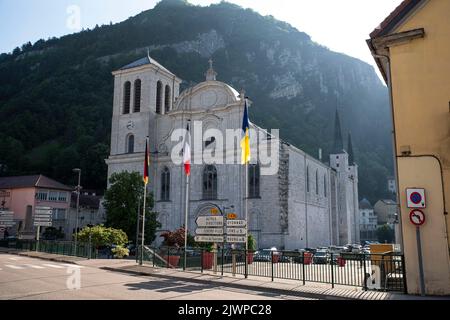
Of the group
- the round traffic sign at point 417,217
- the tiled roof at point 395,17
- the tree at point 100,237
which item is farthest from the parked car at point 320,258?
the tree at point 100,237

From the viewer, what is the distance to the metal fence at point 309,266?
43.6 ft

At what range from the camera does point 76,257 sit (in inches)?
1035

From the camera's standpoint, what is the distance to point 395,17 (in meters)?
13.9

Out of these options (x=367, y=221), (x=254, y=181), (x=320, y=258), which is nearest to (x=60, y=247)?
(x=320, y=258)

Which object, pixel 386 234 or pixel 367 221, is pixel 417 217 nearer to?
pixel 386 234

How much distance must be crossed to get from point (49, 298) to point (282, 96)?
123 meters

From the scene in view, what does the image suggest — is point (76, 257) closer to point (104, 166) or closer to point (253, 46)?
point (104, 166)

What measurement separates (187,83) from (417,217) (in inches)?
3907

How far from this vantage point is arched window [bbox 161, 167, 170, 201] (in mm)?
44931

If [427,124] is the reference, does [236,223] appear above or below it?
below

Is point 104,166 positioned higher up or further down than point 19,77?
further down

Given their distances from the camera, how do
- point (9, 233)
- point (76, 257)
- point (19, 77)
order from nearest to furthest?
1. point (76, 257)
2. point (9, 233)
3. point (19, 77)
